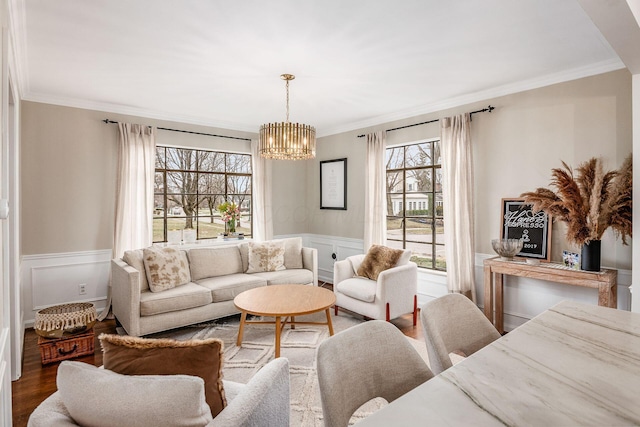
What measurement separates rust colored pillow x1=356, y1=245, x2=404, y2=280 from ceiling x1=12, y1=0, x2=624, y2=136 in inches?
71.3

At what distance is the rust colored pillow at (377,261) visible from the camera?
406 centimetres

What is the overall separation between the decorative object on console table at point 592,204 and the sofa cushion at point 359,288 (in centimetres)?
178

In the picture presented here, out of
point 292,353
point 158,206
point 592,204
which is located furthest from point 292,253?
point 592,204

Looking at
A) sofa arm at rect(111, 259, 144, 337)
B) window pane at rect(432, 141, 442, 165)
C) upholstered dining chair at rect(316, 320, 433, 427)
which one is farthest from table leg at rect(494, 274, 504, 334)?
sofa arm at rect(111, 259, 144, 337)

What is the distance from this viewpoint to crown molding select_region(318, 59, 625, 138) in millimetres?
3100

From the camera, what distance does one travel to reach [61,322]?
3.08m

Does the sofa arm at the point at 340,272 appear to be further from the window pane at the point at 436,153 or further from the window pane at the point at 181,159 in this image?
the window pane at the point at 181,159

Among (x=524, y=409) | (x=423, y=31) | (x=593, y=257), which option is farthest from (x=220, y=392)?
(x=593, y=257)

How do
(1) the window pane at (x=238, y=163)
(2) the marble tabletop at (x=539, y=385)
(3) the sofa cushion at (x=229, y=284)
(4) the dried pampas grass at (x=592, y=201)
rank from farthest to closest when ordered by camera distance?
1. (1) the window pane at (x=238, y=163)
2. (3) the sofa cushion at (x=229, y=284)
3. (4) the dried pampas grass at (x=592, y=201)
4. (2) the marble tabletop at (x=539, y=385)

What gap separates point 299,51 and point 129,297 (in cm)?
276

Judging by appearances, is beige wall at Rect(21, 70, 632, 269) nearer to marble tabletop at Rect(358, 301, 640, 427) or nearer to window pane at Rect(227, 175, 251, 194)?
window pane at Rect(227, 175, 251, 194)

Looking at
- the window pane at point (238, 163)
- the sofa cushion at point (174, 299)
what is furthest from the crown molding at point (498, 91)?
the sofa cushion at point (174, 299)

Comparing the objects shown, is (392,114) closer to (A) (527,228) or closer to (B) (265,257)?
(A) (527,228)

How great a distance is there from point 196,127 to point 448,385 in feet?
16.5
